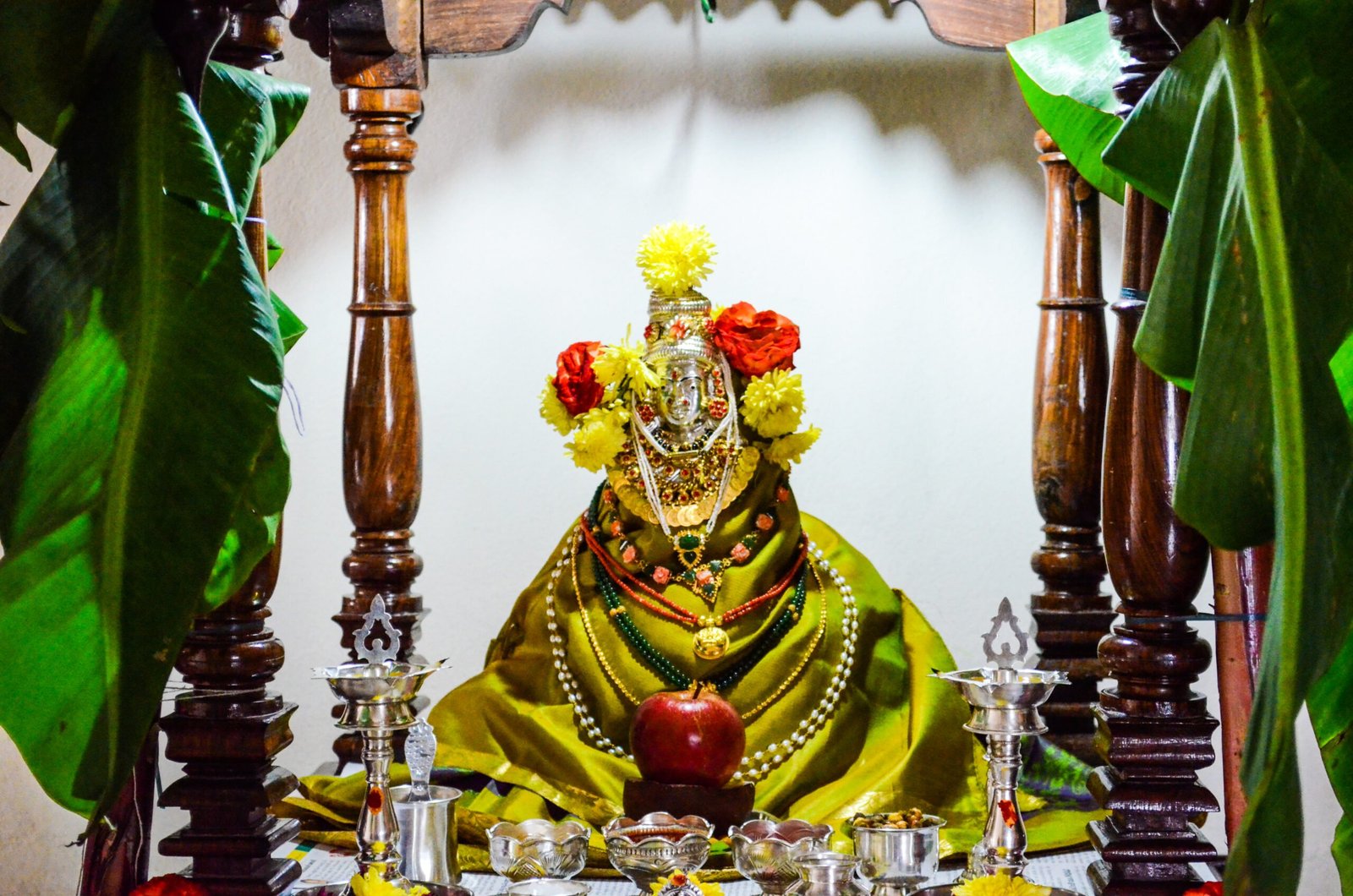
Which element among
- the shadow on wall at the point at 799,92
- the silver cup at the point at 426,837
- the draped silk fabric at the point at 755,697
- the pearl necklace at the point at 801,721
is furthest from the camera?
the shadow on wall at the point at 799,92

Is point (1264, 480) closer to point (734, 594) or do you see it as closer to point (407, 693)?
point (407, 693)

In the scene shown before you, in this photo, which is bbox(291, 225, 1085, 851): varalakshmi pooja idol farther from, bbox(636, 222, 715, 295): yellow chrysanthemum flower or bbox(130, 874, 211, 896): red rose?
bbox(130, 874, 211, 896): red rose

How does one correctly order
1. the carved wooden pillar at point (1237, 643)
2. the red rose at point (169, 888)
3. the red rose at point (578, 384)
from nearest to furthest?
the carved wooden pillar at point (1237, 643) < the red rose at point (169, 888) < the red rose at point (578, 384)

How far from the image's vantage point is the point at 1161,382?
1865 millimetres

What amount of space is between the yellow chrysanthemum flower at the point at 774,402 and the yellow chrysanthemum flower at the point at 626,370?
20 centimetres

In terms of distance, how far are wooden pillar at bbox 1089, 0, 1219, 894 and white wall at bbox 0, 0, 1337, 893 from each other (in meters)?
2.16

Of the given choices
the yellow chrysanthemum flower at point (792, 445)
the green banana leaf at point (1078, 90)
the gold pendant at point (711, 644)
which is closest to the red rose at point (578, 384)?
the yellow chrysanthemum flower at point (792, 445)

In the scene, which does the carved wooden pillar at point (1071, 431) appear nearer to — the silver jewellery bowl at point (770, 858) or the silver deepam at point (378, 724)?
the silver jewellery bowl at point (770, 858)

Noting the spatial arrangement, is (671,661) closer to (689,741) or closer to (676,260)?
(689,741)

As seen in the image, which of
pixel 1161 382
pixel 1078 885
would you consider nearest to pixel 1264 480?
pixel 1161 382

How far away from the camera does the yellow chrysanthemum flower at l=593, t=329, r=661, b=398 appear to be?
10.5ft

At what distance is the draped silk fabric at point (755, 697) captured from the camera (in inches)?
113

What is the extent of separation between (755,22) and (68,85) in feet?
10.8

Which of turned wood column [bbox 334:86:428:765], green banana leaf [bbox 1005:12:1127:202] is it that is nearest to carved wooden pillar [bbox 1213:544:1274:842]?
green banana leaf [bbox 1005:12:1127:202]
